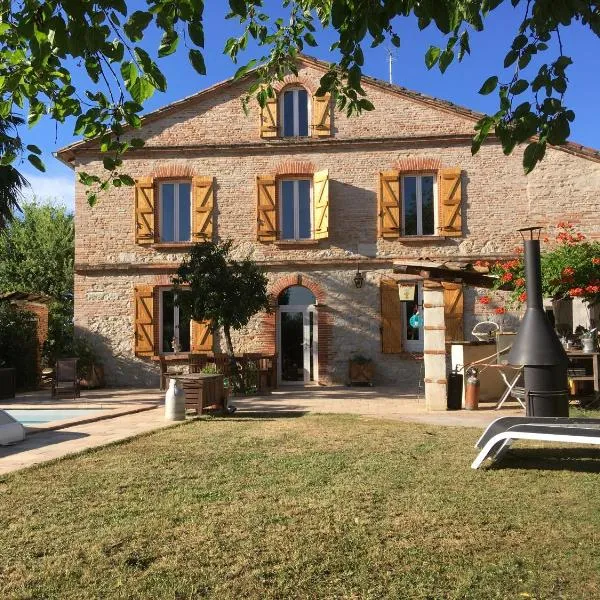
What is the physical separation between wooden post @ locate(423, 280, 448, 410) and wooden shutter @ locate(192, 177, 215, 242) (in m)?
6.84

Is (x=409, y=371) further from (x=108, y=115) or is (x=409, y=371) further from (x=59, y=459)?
(x=108, y=115)

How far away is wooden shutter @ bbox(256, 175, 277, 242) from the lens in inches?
571

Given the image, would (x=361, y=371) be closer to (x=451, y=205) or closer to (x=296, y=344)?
(x=296, y=344)

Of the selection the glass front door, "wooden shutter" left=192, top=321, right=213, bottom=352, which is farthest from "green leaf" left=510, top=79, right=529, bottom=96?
"wooden shutter" left=192, top=321, right=213, bottom=352

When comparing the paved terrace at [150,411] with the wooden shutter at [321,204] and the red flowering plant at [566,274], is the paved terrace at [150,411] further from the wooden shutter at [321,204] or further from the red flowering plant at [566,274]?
the wooden shutter at [321,204]

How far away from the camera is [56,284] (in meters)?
23.7

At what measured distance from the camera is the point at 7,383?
1212 cm

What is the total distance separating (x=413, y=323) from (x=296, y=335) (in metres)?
2.61

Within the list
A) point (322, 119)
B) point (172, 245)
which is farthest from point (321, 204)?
point (172, 245)

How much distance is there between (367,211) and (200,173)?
3.91m

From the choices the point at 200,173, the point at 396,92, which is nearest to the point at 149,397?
the point at 200,173

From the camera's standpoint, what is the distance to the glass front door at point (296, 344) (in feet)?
47.6

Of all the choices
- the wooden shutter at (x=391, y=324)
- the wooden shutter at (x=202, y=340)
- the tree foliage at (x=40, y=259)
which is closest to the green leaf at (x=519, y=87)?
the wooden shutter at (x=391, y=324)

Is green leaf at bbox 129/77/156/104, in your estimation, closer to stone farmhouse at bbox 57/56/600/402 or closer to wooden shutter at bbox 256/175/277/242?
stone farmhouse at bbox 57/56/600/402
